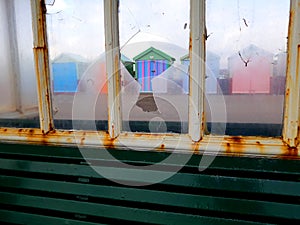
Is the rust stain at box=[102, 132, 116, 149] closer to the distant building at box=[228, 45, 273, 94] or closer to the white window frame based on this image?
the white window frame

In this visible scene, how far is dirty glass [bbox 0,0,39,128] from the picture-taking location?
1540 mm

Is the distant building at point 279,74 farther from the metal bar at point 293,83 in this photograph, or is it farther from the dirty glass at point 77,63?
the dirty glass at point 77,63

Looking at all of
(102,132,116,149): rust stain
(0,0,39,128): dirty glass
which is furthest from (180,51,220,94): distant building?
(0,0,39,128): dirty glass

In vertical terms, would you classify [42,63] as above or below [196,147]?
above

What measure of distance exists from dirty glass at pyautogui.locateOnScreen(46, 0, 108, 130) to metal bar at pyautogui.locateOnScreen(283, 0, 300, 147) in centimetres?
85

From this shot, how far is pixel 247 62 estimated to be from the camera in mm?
1244

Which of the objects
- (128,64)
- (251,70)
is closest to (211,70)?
(251,70)

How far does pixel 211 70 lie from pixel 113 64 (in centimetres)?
48

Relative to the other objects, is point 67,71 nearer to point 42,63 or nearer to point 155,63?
point 42,63

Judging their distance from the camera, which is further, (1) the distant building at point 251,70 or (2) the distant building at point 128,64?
(2) the distant building at point 128,64

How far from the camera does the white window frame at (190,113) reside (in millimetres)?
1161

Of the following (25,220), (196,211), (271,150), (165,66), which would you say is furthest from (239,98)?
(25,220)

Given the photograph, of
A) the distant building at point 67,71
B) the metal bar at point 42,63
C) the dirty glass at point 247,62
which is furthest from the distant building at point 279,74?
the metal bar at point 42,63

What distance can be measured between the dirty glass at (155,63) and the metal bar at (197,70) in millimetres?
37
